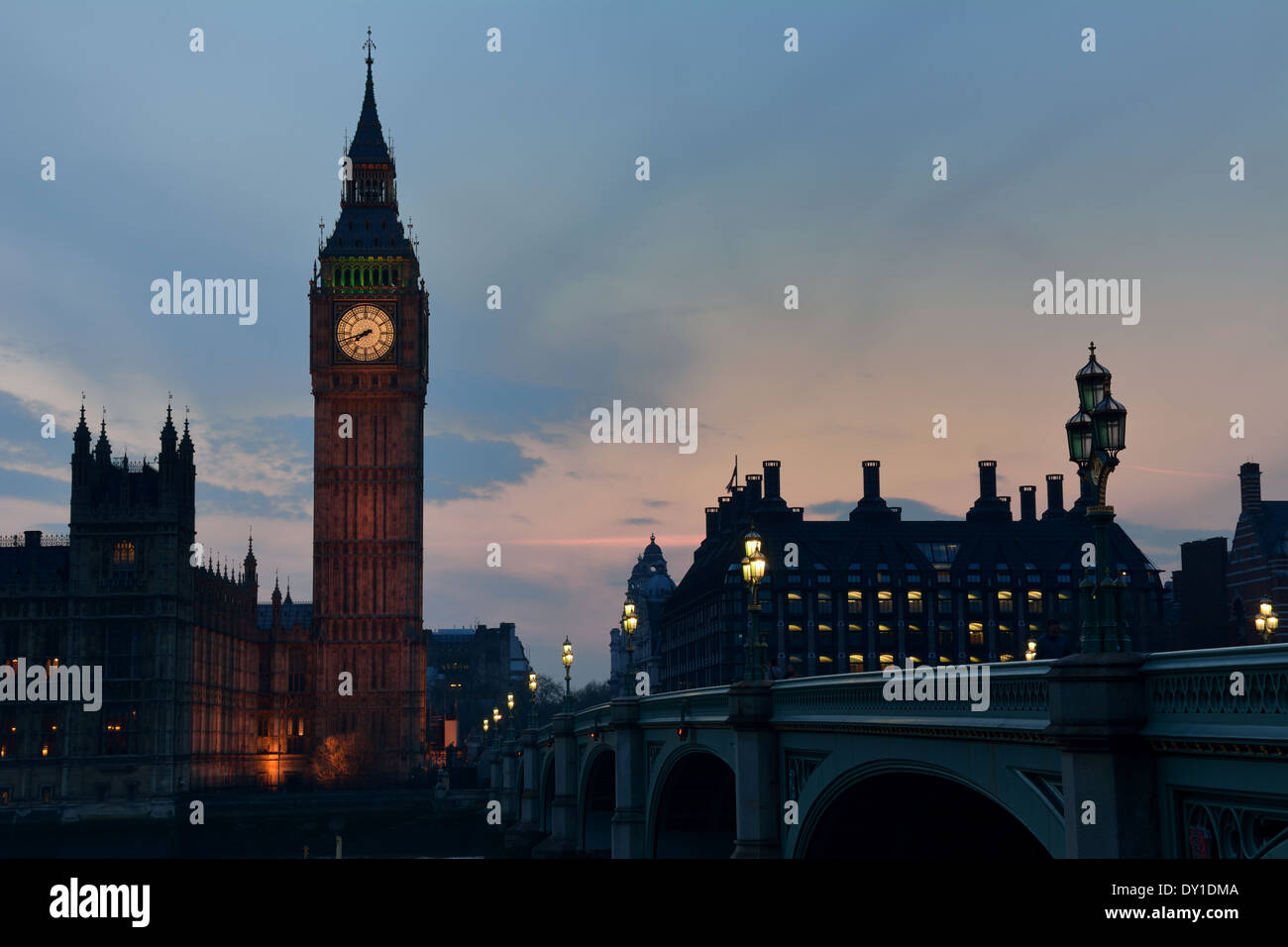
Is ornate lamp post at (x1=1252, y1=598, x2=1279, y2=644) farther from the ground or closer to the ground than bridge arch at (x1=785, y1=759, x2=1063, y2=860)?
farther from the ground

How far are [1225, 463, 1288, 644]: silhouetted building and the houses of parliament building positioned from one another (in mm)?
75219

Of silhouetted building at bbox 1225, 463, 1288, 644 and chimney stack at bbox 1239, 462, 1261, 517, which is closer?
silhouetted building at bbox 1225, 463, 1288, 644

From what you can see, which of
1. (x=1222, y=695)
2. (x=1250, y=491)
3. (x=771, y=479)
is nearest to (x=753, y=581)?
(x=1222, y=695)

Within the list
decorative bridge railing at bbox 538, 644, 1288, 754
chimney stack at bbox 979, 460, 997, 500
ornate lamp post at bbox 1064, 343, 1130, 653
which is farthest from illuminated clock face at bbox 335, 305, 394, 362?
ornate lamp post at bbox 1064, 343, 1130, 653

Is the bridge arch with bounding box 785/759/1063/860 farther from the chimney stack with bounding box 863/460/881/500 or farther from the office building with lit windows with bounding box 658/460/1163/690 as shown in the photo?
the chimney stack with bounding box 863/460/881/500

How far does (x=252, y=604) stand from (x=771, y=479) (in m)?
52.2

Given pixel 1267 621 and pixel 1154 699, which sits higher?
pixel 1267 621

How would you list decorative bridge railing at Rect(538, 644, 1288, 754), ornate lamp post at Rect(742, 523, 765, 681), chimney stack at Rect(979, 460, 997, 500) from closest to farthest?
decorative bridge railing at Rect(538, 644, 1288, 754)
ornate lamp post at Rect(742, 523, 765, 681)
chimney stack at Rect(979, 460, 997, 500)

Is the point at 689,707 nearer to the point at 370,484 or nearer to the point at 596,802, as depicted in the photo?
the point at 596,802

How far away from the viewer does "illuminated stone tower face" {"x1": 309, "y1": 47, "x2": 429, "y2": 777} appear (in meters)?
139

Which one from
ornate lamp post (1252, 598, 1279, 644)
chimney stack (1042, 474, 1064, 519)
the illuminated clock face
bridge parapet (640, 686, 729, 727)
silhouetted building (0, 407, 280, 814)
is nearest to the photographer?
ornate lamp post (1252, 598, 1279, 644)

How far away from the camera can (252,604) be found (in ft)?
463

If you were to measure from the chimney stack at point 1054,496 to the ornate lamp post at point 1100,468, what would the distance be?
131701mm
